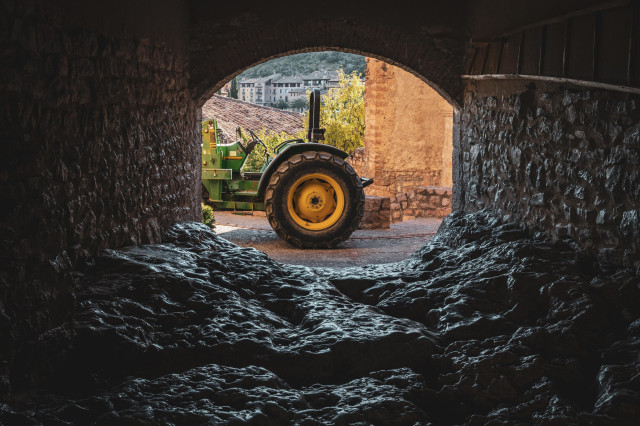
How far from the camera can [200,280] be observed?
14.4ft

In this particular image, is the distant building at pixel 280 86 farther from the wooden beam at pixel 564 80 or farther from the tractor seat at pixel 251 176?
the wooden beam at pixel 564 80

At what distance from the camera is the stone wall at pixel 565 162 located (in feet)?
11.4

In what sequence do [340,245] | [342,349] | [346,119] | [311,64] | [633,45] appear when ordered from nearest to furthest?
[633,45], [342,349], [340,245], [346,119], [311,64]

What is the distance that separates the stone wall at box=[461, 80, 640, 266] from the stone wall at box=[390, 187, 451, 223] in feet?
19.7

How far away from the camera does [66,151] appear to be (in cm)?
352

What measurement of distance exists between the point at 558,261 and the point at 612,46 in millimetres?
1251

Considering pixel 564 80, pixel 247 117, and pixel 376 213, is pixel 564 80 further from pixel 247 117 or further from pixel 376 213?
pixel 247 117

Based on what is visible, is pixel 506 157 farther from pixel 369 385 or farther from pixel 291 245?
pixel 291 245

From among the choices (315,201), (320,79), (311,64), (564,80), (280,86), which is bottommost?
(315,201)

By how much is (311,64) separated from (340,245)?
1312 inches

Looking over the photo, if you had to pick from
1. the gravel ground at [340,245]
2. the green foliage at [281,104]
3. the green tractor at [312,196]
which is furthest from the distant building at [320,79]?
the green tractor at [312,196]

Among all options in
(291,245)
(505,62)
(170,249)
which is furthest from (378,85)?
(170,249)

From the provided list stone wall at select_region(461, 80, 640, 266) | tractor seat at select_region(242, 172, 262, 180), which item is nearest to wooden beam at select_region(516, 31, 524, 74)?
stone wall at select_region(461, 80, 640, 266)

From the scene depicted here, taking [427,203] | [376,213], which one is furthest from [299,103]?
[376,213]
